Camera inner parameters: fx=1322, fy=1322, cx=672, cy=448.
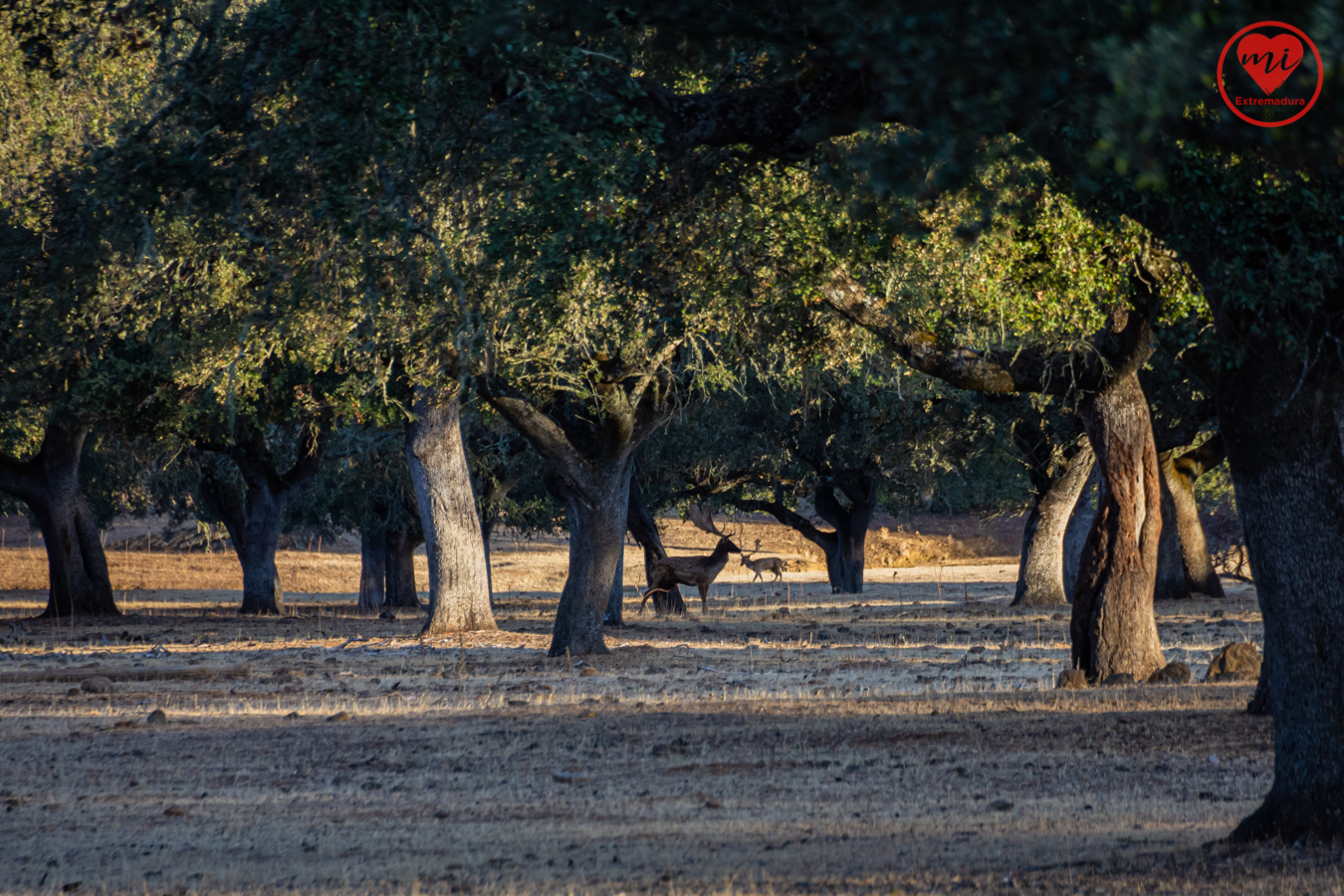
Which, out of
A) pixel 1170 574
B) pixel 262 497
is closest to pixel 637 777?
pixel 1170 574

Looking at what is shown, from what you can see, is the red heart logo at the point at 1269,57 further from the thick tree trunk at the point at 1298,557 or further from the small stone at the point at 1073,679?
the small stone at the point at 1073,679

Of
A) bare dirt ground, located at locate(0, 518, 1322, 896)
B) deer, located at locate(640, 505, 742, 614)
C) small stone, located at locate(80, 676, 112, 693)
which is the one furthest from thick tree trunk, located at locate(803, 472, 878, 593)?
small stone, located at locate(80, 676, 112, 693)

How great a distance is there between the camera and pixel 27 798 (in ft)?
32.1

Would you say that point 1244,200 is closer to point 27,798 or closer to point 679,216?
point 679,216

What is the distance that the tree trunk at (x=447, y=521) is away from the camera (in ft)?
77.4

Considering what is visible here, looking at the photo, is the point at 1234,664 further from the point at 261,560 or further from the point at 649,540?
the point at 261,560

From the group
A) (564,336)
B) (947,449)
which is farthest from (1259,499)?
(947,449)

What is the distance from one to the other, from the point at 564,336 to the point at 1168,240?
10.8m

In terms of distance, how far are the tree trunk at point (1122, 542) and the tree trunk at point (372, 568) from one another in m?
32.0

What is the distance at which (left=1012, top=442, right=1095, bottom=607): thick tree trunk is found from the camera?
3203 cm

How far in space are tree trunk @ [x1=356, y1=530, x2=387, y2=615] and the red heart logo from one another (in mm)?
40806

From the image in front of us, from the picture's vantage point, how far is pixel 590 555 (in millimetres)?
20109

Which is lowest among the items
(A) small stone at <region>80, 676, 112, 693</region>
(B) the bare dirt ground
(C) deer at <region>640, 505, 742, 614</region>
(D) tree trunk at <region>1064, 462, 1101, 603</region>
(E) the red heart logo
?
(A) small stone at <region>80, 676, 112, 693</region>

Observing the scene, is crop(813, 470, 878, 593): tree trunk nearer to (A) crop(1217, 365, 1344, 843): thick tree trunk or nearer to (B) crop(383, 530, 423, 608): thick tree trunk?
(B) crop(383, 530, 423, 608): thick tree trunk
